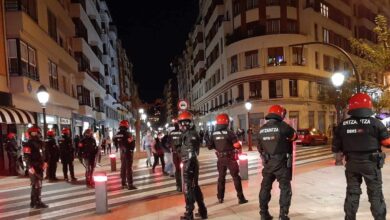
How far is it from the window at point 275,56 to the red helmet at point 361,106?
3958 centimetres

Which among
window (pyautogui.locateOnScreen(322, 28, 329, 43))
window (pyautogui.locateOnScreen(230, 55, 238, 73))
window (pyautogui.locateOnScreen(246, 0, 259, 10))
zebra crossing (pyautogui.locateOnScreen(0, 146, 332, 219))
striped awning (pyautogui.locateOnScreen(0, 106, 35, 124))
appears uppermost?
window (pyautogui.locateOnScreen(246, 0, 259, 10))

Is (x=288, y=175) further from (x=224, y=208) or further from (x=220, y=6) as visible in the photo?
(x=220, y=6)

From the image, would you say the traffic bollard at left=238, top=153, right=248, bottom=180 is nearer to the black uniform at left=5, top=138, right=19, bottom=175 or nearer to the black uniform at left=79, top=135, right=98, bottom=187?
the black uniform at left=79, top=135, right=98, bottom=187

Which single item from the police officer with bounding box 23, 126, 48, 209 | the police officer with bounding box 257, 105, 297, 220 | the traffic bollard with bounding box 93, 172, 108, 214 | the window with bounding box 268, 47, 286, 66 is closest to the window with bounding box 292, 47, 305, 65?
the window with bounding box 268, 47, 286, 66

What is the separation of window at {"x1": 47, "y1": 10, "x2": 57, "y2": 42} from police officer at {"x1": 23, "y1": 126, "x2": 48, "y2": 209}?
680 inches

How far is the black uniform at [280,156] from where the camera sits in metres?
7.25

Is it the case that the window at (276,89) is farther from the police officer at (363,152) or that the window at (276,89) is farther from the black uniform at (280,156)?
the police officer at (363,152)

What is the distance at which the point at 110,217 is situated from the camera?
912 cm

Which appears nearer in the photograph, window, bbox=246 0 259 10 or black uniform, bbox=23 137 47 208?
black uniform, bbox=23 137 47 208

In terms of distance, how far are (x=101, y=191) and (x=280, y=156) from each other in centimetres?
411

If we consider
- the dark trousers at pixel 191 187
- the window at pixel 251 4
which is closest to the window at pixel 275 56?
the window at pixel 251 4

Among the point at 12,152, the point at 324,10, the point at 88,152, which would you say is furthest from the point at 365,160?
the point at 324,10

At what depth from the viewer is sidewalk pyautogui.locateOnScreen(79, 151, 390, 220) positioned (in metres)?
8.23

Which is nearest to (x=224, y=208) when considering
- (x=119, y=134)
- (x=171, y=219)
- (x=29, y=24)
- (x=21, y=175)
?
(x=171, y=219)
